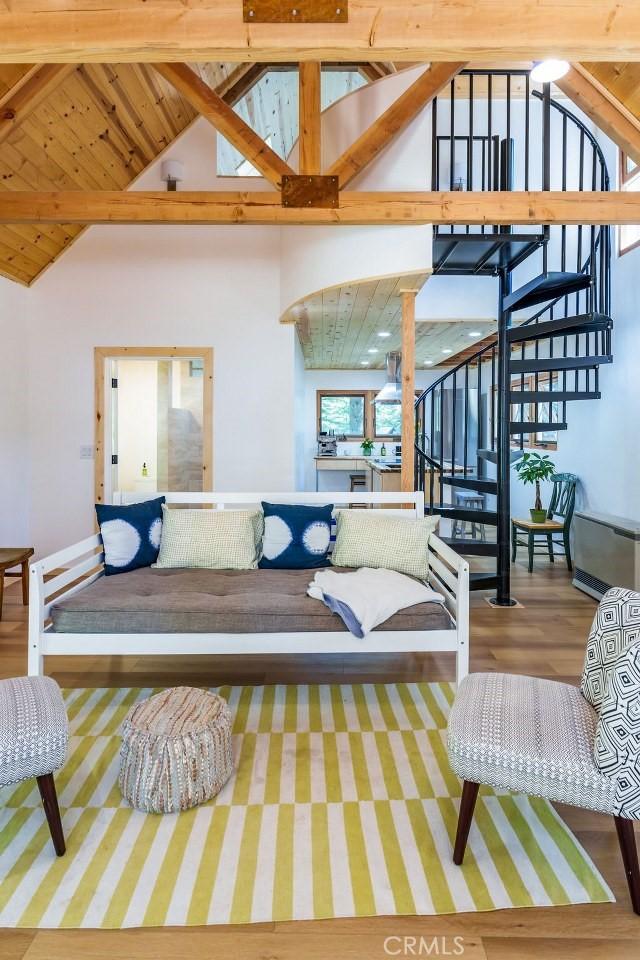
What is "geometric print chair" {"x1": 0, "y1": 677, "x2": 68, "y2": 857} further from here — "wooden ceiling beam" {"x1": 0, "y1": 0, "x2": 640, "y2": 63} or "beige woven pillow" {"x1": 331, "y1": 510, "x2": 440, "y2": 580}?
"wooden ceiling beam" {"x1": 0, "y1": 0, "x2": 640, "y2": 63}

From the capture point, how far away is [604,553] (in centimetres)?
435

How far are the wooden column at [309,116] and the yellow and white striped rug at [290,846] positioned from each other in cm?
329

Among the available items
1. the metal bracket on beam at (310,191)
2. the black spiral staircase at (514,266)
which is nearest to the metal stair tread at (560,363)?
the black spiral staircase at (514,266)

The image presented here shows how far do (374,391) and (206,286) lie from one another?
192 inches

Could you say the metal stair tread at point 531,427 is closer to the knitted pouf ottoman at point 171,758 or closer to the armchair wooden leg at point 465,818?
the armchair wooden leg at point 465,818

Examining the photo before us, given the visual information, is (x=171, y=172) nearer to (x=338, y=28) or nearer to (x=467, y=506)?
(x=338, y=28)

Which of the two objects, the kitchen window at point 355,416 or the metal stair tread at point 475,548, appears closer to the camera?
the metal stair tread at point 475,548

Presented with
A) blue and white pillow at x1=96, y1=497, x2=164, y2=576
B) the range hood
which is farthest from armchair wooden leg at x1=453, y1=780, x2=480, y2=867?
the range hood

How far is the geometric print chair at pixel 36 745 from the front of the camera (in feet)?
5.43

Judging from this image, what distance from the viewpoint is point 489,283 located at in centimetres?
570

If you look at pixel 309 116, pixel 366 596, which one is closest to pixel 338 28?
pixel 309 116

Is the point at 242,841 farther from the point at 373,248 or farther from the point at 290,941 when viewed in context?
the point at 373,248

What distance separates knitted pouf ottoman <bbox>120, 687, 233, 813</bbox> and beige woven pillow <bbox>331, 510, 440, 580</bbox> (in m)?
1.40

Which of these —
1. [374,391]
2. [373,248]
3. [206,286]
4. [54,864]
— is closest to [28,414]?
[206,286]
